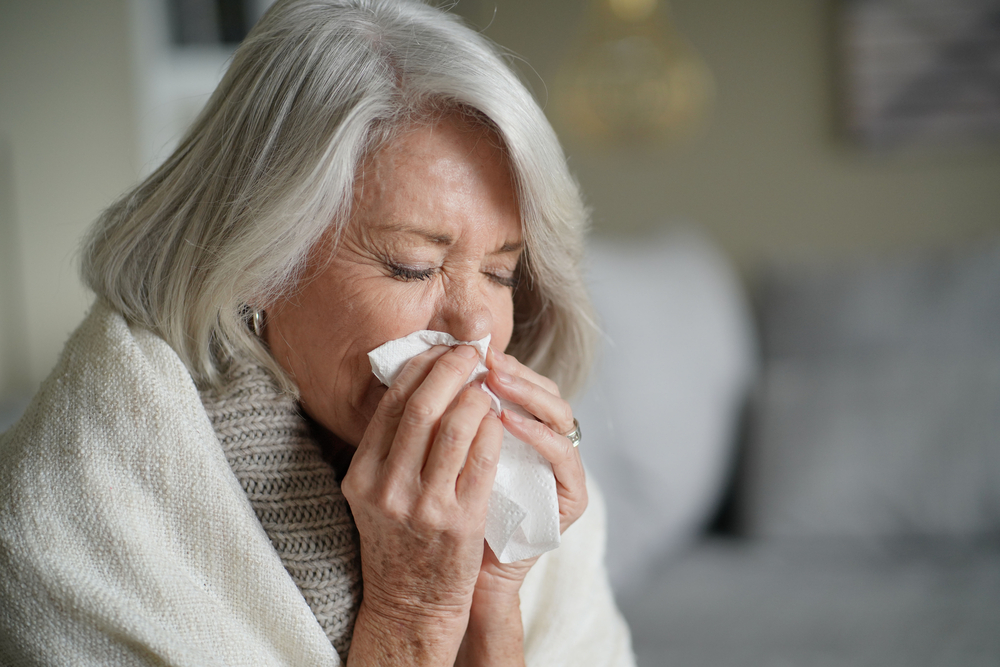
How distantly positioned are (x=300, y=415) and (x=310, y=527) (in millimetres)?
133

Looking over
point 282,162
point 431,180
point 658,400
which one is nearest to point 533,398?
point 431,180

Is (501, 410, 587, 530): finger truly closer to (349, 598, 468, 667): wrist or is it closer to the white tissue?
the white tissue

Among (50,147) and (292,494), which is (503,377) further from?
(50,147)

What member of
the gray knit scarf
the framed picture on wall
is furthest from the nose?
the framed picture on wall

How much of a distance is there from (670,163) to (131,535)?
2751 millimetres

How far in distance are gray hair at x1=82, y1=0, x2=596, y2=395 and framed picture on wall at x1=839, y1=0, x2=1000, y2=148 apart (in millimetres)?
2364

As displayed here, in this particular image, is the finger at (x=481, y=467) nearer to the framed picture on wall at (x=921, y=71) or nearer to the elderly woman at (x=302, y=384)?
the elderly woman at (x=302, y=384)

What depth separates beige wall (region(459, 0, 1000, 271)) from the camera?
2846 millimetres

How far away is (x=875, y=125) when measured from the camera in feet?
9.30

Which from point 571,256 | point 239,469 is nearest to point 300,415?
point 239,469

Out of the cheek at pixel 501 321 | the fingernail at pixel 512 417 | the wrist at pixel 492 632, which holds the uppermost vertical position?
the cheek at pixel 501 321

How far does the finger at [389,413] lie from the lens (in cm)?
78

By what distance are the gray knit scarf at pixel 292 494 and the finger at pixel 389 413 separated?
105mm

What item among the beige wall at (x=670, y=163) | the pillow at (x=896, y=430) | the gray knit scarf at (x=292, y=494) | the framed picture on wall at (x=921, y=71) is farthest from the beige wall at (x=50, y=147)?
the framed picture on wall at (x=921, y=71)
